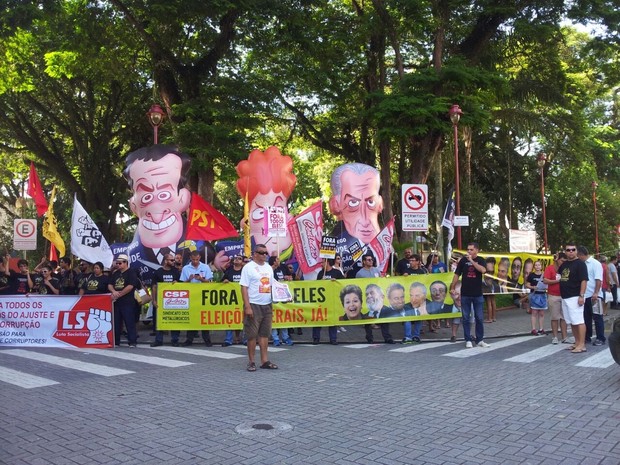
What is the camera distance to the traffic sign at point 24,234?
686 inches

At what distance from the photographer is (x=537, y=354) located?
9.94 meters

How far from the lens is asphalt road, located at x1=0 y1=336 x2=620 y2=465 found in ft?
15.5

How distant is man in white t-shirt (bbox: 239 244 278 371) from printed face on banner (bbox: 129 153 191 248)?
26.7 feet

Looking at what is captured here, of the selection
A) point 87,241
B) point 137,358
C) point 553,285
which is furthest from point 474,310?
Answer: point 87,241

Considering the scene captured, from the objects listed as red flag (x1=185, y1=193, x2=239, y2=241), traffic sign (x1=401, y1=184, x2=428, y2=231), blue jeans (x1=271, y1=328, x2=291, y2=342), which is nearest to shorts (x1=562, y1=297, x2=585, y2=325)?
traffic sign (x1=401, y1=184, x2=428, y2=231)

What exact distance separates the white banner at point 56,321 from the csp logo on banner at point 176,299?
114 cm

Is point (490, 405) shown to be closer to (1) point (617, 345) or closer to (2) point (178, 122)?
(1) point (617, 345)

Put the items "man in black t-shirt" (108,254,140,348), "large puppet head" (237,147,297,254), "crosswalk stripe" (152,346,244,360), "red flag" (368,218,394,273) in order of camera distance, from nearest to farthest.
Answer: "crosswalk stripe" (152,346,244,360) → "man in black t-shirt" (108,254,140,348) → "red flag" (368,218,394,273) → "large puppet head" (237,147,297,254)

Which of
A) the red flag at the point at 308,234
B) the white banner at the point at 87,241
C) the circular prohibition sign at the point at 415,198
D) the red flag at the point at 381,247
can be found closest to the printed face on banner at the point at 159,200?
the white banner at the point at 87,241

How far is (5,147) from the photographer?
28750mm

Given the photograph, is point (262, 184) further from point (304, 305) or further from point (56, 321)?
point (56, 321)

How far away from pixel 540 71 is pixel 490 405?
2142cm

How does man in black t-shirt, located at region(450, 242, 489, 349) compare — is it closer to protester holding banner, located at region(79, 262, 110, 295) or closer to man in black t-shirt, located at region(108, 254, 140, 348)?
man in black t-shirt, located at region(108, 254, 140, 348)

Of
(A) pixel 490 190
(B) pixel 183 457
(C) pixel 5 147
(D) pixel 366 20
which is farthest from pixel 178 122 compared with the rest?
(A) pixel 490 190
